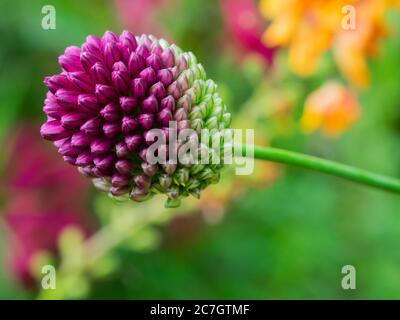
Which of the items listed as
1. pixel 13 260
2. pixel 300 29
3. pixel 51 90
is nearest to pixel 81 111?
pixel 51 90

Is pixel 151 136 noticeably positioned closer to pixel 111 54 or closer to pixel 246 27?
pixel 111 54

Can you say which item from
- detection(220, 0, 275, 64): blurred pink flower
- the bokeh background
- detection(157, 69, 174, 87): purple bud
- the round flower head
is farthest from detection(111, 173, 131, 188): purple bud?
detection(220, 0, 275, 64): blurred pink flower

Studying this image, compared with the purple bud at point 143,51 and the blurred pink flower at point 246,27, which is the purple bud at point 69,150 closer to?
the purple bud at point 143,51

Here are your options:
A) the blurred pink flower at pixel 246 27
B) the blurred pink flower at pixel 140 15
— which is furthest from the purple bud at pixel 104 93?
the blurred pink flower at pixel 140 15

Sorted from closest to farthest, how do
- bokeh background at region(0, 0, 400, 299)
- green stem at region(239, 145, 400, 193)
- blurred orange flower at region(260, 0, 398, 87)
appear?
1. green stem at region(239, 145, 400, 193)
2. blurred orange flower at region(260, 0, 398, 87)
3. bokeh background at region(0, 0, 400, 299)

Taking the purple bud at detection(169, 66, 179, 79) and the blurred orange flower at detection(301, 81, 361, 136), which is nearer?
the purple bud at detection(169, 66, 179, 79)

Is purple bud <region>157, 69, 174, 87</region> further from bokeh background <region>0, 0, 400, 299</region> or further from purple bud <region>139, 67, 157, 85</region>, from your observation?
bokeh background <region>0, 0, 400, 299</region>

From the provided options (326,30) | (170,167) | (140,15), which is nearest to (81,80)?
(170,167)
